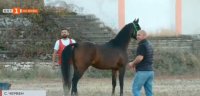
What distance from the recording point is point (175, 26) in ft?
98.9

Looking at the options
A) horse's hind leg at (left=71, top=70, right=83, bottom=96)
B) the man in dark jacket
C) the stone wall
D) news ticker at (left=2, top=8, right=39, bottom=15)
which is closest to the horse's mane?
horse's hind leg at (left=71, top=70, right=83, bottom=96)

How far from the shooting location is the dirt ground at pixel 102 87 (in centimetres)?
1772

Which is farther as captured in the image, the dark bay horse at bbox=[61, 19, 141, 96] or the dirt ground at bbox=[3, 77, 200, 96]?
the dirt ground at bbox=[3, 77, 200, 96]

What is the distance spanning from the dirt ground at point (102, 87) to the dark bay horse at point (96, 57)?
34.5 inches

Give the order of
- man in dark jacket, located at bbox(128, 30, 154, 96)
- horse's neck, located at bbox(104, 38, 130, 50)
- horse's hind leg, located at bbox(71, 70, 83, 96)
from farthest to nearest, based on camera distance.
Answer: horse's neck, located at bbox(104, 38, 130, 50), horse's hind leg, located at bbox(71, 70, 83, 96), man in dark jacket, located at bbox(128, 30, 154, 96)

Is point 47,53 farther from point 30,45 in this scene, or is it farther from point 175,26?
point 175,26

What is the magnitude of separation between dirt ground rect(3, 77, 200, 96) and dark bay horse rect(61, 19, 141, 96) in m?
0.88

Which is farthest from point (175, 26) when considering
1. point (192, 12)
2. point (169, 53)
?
point (169, 53)

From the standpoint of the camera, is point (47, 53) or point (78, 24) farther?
point (78, 24)

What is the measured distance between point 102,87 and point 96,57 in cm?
321

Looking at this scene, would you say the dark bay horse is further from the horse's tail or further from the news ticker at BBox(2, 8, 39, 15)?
the news ticker at BBox(2, 8, 39, 15)

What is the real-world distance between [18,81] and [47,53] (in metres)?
4.15

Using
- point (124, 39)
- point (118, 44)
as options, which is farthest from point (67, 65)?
point (124, 39)

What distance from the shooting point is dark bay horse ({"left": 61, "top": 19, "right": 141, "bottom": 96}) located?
16500 millimetres
